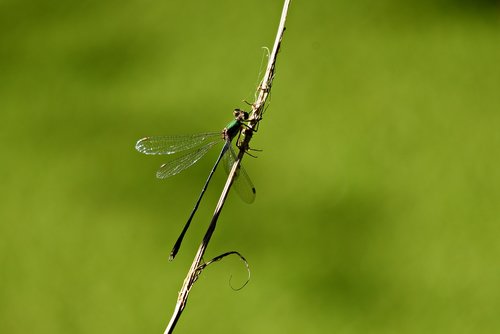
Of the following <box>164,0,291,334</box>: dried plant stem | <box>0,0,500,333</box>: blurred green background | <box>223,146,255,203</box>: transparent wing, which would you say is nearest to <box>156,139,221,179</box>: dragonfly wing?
<box>223,146,255,203</box>: transparent wing

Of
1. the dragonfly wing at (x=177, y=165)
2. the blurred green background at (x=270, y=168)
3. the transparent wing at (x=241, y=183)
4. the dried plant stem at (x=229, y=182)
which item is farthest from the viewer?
the blurred green background at (x=270, y=168)

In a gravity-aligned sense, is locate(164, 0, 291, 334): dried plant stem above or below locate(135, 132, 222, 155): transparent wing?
above

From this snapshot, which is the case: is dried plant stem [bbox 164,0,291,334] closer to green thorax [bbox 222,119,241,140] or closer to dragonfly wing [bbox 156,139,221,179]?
green thorax [bbox 222,119,241,140]

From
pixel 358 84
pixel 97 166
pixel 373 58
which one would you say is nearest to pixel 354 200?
pixel 358 84

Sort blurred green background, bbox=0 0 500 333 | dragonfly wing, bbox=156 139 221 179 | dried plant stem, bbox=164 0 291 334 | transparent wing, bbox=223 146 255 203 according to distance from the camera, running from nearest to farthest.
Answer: dried plant stem, bbox=164 0 291 334 < transparent wing, bbox=223 146 255 203 < dragonfly wing, bbox=156 139 221 179 < blurred green background, bbox=0 0 500 333

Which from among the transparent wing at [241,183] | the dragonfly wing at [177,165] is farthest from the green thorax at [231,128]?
the dragonfly wing at [177,165]

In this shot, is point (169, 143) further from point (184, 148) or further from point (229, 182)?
point (229, 182)

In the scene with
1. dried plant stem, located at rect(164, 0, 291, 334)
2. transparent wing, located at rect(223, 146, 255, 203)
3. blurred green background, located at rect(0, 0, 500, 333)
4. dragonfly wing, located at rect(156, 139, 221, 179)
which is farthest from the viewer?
blurred green background, located at rect(0, 0, 500, 333)

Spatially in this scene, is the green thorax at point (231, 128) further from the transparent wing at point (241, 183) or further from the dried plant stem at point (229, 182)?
the dried plant stem at point (229, 182)
